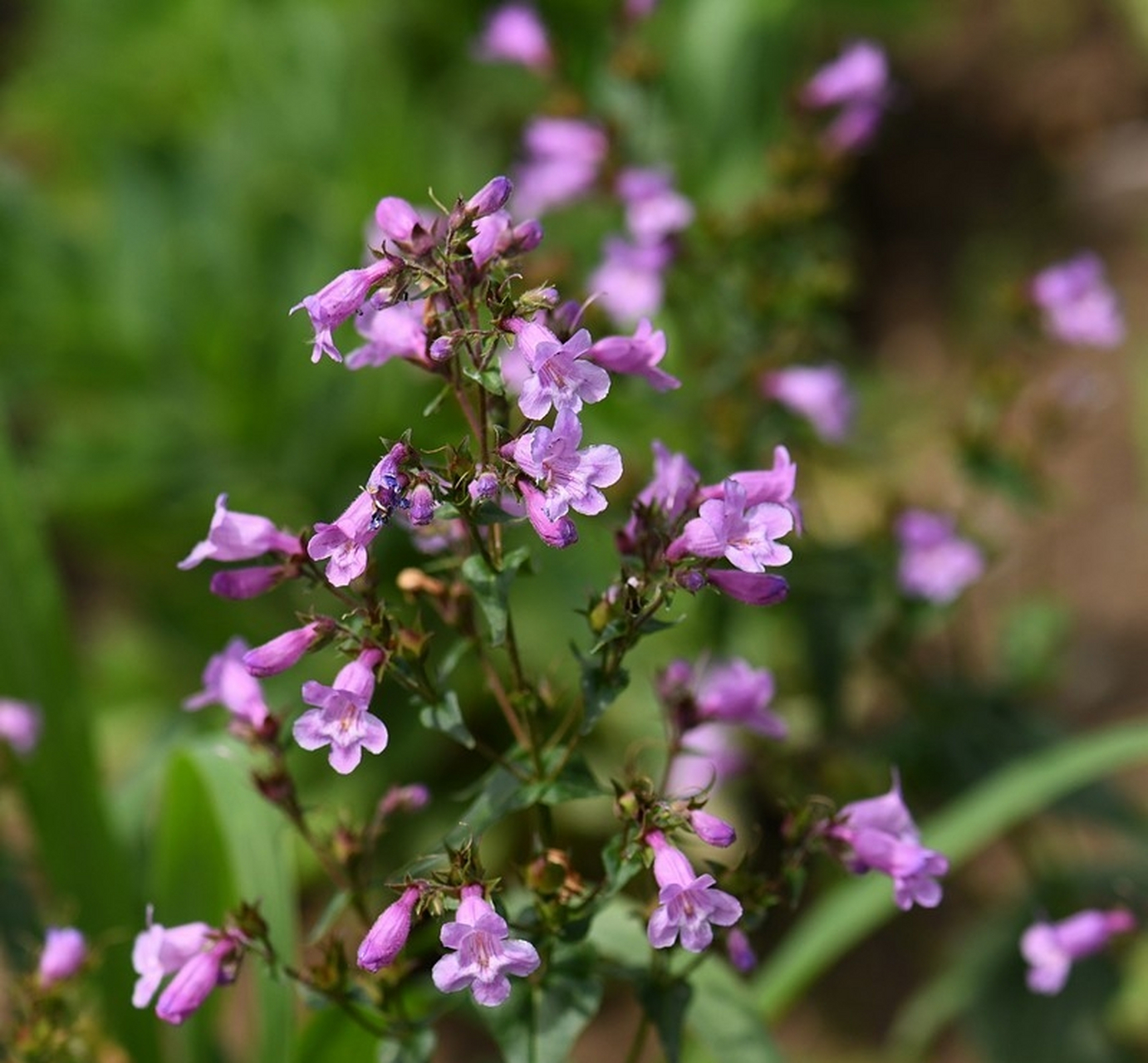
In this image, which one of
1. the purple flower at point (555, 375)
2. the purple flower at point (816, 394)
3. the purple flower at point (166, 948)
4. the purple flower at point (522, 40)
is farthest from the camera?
the purple flower at point (522, 40)

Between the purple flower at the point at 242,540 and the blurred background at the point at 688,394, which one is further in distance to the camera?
the blurred background at the point at 688,394

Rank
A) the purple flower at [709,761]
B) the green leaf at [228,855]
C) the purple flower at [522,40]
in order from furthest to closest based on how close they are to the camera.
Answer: the purple flower at [522,40] < the purple flower at [709,761] < the green leaf at [228,855]

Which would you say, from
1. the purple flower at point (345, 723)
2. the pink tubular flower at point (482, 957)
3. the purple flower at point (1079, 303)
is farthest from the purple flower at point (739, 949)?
the purple flower at point (1079, 303)

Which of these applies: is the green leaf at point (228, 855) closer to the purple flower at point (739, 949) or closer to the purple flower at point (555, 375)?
the purple flower at point (739, 949)

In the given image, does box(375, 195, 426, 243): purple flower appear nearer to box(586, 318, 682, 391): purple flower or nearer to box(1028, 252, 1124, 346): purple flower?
box(586, 318, 682, 391): purple flower

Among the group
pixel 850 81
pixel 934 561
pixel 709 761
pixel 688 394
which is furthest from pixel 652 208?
pixel 709 761

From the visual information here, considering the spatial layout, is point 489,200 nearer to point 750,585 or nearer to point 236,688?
point 750,585

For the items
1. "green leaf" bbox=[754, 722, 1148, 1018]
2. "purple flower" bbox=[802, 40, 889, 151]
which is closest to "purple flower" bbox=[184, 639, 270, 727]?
"green leaf" bbox=[754, 722, 1148, 1018]
